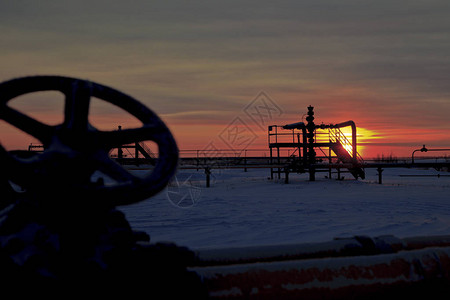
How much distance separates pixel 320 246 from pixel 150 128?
1146mm

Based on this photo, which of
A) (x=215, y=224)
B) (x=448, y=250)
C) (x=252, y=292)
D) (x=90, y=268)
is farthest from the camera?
(x=215, y=224)

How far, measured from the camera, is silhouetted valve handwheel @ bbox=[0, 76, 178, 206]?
1672mm

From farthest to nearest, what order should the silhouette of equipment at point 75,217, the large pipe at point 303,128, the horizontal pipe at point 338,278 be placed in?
the large pipe at point 303,128 < the horizontal pipe at point 338,278 < the silhouette of equipment at point 75,217

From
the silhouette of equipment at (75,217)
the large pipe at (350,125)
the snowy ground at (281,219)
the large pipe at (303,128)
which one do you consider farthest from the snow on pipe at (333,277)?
the large pipe at (350,125)

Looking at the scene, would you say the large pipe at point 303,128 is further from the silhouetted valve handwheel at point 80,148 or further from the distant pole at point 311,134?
the silhouetted valve handwheel at point 80,148

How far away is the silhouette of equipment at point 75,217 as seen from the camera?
160 cm

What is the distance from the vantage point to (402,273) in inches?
75.5

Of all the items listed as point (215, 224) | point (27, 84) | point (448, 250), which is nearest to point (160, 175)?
point (27, 84)

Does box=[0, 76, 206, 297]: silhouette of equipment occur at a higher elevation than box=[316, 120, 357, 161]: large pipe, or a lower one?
lower

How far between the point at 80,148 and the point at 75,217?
12.6 inches

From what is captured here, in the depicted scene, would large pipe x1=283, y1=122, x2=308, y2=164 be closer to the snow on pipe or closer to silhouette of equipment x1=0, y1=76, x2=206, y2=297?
the snow on pipe

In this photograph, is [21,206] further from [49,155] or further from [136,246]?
[136,246]

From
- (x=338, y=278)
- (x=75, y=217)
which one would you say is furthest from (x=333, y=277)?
(x=75, y=217)

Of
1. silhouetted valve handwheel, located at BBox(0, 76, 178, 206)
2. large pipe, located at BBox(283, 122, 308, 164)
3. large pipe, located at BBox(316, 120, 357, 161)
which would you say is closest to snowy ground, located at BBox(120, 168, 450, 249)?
silhouetted valve handwheel, located at BBox(0, 76, 178, 206)
